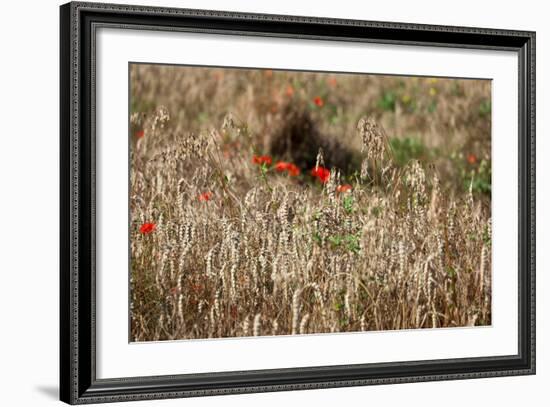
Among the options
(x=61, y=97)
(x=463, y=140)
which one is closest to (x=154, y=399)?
(x=61, y=97)

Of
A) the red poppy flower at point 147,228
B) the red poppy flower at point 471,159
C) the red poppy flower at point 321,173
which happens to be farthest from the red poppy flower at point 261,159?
the red poppy flower at point 147,228

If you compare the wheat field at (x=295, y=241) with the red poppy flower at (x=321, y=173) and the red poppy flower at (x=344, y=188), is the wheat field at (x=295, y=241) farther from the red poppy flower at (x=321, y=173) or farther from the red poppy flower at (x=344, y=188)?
the red poppy flower at (x=321, y=173)

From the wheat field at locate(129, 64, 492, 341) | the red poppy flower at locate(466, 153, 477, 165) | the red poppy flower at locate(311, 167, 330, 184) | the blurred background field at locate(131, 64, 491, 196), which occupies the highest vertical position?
the blurred background field at locate(131, 64, 491, 196)

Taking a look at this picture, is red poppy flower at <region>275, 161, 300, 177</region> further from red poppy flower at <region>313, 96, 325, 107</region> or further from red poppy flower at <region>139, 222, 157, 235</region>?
red poppy flower at <region>139, 222, 157, 235</region>

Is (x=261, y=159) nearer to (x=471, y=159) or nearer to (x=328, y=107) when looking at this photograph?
(x=328, y=107)

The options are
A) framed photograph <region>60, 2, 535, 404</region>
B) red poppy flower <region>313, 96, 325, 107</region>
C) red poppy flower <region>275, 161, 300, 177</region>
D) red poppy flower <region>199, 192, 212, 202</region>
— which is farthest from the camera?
red poppy flower <region>313, 96, 325, 107</region>

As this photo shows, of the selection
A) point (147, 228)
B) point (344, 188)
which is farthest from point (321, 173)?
point (147, 228)

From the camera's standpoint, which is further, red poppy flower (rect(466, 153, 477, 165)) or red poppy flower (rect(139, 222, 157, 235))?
red poppy flower (rect(466, 153, 477, 165))

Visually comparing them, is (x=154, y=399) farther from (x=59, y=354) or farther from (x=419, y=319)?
(x=419, y=319)

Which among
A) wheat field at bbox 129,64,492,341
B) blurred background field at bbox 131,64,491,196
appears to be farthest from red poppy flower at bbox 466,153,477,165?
wheat field at bbox 129,64,492,341
